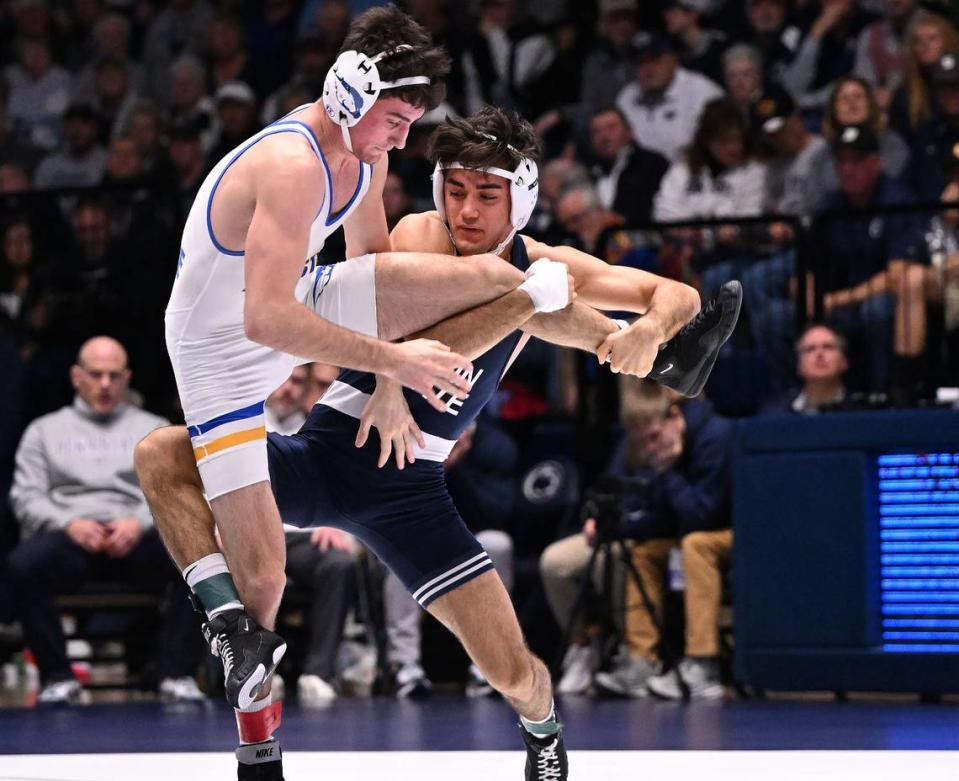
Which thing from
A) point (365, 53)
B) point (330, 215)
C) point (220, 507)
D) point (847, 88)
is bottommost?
point (220, 507)

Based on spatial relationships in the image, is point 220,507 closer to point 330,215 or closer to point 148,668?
point 330,215

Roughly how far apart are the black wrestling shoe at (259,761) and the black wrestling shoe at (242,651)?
0.17m

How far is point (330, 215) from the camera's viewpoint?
138 inches

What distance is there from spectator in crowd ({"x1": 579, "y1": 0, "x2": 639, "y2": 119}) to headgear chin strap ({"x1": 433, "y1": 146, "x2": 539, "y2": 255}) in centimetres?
445

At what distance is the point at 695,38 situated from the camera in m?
8.14

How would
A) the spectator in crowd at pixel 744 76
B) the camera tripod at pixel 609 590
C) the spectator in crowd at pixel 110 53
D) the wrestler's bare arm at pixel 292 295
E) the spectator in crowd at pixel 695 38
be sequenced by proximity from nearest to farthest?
the wrestler's bare arm at pixel 292 295 < the camera tripod at pixel 609 590 < the spectator in crowd at pixel 744 76 < the spectator in crowd at pixel 695 38 < the spectator in crowd at pixel 110 53

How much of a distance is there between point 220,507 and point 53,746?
64.8 inches

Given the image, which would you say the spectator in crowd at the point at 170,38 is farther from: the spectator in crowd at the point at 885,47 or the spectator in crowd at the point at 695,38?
the spectator in crowd at the point at 885,47

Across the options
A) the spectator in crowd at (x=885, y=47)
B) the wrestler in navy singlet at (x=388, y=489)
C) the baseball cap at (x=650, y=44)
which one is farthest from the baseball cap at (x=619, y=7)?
the wrestler in navy singlet at (x=388, y=489)

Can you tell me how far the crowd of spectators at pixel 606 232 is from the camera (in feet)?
21.4

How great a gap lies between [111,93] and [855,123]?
4480 millimetres

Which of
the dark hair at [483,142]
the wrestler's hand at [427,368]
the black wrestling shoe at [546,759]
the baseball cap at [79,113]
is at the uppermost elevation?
the baseball cap at [79,113]

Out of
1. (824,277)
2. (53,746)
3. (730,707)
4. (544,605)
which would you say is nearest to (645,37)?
(824,277)

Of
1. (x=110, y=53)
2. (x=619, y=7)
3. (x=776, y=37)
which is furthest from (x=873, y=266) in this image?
(x=110, y=53)
